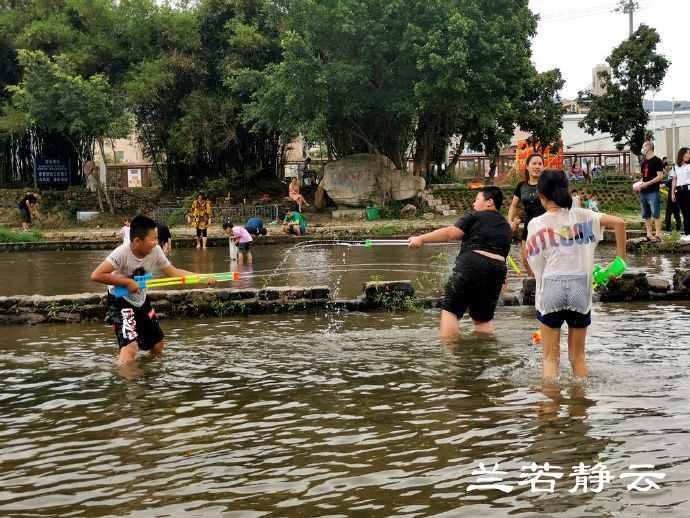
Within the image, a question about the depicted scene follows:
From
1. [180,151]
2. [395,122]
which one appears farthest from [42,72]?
[395,122]

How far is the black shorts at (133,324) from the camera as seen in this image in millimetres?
8062

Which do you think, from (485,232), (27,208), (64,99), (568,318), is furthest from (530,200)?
(27,208)

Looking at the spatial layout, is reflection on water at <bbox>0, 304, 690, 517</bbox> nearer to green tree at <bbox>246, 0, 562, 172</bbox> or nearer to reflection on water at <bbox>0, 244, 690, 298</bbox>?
reflection on water at <bbox>0, 244, 690, 298</bbox>

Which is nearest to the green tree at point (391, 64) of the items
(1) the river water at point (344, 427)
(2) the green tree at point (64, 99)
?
→ (2) the green tree at point (64, 99)

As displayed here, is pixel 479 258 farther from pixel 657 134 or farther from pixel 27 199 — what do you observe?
pixel 657 134

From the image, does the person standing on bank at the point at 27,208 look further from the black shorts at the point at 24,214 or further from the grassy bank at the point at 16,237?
the grassy bank at the point at 16,237

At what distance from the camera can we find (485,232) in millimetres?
8086

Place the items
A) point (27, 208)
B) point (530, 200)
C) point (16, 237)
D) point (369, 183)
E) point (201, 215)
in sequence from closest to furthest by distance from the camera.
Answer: point (530, 200) < point (201, 215) < point (16, 237) < point (369, 183) < point (27, 208)

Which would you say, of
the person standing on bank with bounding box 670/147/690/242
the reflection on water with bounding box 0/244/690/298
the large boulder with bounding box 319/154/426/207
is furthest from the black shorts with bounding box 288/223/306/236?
the person standing on bank with bounding box 670/147/690/242

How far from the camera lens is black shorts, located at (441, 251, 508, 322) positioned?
8.07m

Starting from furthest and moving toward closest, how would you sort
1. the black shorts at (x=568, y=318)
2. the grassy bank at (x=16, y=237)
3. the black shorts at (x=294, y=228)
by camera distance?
the grassy bank at (x=16, y=237) < the black shorts at (x=294, y=228) < the black shorts at (x=568, y=318)

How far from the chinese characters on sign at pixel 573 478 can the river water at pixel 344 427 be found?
0.06 feet

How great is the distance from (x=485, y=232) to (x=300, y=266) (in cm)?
1011

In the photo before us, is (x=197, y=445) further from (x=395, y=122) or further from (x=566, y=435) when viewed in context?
(x=395, y=122)
